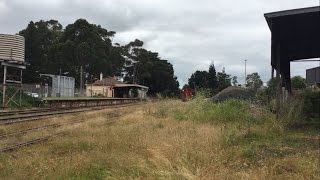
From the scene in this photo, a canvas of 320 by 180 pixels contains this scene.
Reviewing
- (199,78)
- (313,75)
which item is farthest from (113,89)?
(313,75)

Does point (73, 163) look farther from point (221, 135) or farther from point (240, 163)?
point (221, 135)

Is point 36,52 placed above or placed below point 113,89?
above

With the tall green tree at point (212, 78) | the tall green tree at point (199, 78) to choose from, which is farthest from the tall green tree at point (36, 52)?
the tall green tree at point (212, 78)

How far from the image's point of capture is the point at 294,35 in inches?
1133

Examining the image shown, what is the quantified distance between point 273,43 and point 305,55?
32.1 feet

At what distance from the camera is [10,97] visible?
4419 centimetres

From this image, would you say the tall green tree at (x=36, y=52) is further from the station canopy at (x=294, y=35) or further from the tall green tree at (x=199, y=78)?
the station canopy at (x=294, y=35)

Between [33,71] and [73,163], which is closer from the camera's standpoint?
[73,163]

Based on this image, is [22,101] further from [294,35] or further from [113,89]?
[113,89]

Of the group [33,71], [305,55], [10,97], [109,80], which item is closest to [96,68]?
[109,80]

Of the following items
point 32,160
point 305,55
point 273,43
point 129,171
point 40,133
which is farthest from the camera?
point 305,55

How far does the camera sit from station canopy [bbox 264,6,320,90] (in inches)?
846

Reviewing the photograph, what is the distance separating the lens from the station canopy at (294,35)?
2148 centimetres

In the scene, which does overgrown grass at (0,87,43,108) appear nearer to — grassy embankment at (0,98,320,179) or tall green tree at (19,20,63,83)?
grassy embankment at (0,98,320,179)
